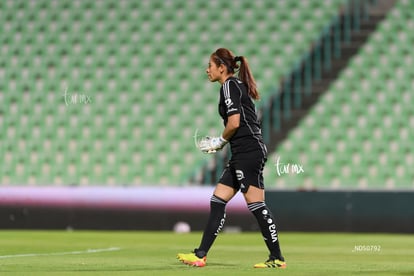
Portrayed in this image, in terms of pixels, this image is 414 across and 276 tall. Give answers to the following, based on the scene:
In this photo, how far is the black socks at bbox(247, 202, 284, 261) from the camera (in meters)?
8.50

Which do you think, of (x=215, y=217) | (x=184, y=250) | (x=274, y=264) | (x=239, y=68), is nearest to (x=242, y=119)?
(x=239, y=68)

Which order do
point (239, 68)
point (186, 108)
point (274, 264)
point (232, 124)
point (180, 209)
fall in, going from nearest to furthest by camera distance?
1. point (232, 124)
2. point (274, 264)
3. point (239, 68)
4. point (180, 209)
5. point (186, 108)

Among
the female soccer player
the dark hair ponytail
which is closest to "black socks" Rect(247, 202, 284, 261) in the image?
the female soccer player

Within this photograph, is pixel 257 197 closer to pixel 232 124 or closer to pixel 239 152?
pixel 239 152

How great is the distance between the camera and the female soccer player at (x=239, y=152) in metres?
8.50

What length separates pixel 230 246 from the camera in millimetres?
13242

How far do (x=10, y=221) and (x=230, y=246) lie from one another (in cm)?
639

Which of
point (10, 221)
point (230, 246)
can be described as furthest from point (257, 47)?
point (230, 246)

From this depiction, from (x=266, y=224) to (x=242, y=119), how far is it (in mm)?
920

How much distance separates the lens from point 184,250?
39.8ft

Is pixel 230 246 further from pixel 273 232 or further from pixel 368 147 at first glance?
pixel 368 147

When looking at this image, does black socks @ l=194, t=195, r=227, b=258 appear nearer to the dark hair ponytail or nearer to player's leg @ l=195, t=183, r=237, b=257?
player's leg @ l=195, t=183, r=237, b=257

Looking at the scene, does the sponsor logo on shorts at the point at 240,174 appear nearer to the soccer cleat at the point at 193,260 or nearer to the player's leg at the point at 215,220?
the player's leg at the point at 215,220

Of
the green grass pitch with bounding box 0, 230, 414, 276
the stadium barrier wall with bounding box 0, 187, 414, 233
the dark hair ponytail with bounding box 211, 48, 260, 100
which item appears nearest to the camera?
the green grass pitch with bounding box 0, 230, 414, 276
